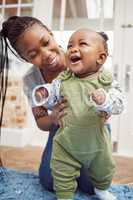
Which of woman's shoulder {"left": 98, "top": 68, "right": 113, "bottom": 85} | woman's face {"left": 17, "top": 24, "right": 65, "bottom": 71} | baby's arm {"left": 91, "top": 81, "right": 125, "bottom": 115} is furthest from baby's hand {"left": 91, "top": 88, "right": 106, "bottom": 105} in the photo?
woman's face {"left": 17, "top": 24, "right": 65, "bottom": 71}

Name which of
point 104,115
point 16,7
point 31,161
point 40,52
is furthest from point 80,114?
point 16,7

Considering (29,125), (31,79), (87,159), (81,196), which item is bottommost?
(29,125)

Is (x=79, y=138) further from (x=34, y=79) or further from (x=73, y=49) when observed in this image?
(x=34, y=79)

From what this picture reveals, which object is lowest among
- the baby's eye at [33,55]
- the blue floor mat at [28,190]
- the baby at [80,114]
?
the blue floor mat at [28,190]

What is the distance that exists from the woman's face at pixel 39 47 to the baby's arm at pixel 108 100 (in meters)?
0.29

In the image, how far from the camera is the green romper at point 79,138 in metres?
0.74

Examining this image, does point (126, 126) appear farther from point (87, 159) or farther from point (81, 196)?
point (87, 159)

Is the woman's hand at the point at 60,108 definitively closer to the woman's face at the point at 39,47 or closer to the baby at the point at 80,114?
the baby at the point at 80,114

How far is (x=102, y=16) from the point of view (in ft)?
7.00

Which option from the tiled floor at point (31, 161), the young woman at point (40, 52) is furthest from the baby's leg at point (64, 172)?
the tiled floor at point (31, 161)

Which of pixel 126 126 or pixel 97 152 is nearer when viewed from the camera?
pixel 97 152

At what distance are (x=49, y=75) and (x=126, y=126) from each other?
45.9 inches

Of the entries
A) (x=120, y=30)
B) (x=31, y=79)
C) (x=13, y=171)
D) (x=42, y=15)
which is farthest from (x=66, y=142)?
(x=42, y=15)

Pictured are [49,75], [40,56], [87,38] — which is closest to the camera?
[87,38]
